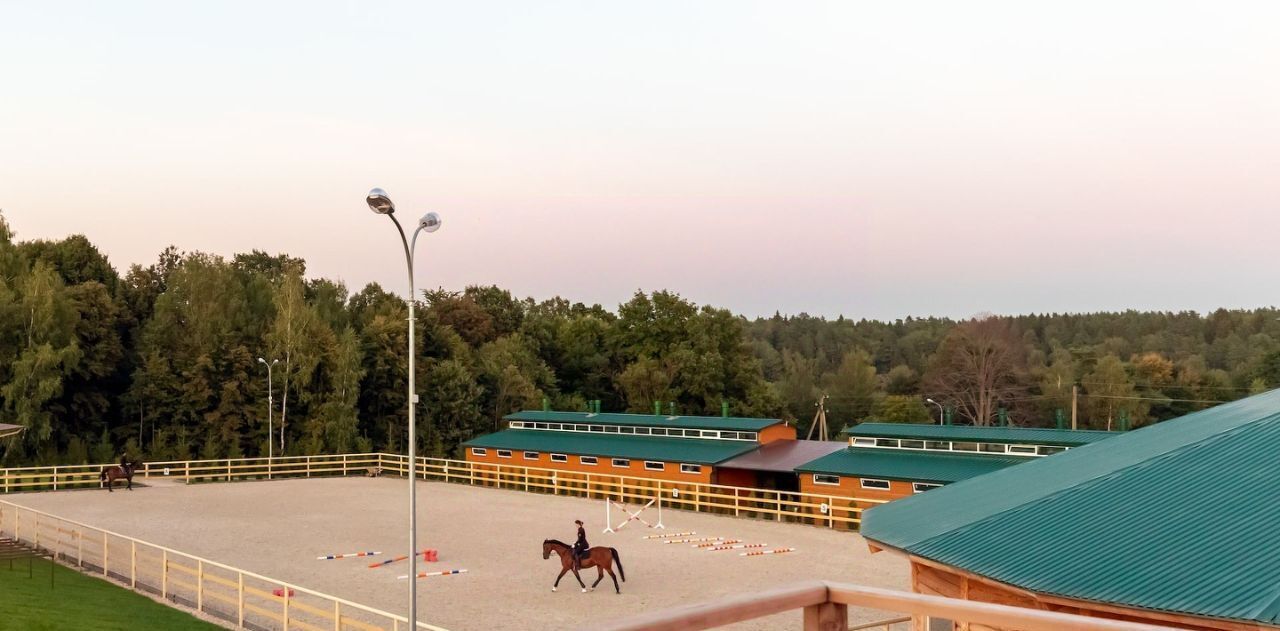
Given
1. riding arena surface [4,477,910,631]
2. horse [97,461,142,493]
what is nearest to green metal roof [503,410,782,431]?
riding arena surface [4,477,910,631]

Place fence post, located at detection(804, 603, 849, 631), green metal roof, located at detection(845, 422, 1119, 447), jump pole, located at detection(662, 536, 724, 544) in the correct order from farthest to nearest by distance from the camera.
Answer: green metal roof, located at detection(845, 422, 1119, 447), jump pole, located at detection(662, 536, 724, 544), fence post, located at detection(804, 603, 849, 631)

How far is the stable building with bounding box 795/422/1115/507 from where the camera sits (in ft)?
102

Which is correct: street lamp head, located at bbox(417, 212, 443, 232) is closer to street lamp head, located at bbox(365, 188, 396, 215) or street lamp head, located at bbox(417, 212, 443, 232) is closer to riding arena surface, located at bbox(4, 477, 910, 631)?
street lamp head, located at bbox(365, 188, 396, 215)

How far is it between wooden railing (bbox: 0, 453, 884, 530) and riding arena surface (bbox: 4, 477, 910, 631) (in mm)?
935

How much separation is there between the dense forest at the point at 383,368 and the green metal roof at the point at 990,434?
38.3 feet

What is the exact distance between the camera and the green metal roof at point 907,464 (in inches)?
1194

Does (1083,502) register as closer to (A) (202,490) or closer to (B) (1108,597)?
(B) (1108,597)

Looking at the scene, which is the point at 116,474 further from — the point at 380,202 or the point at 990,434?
the point at 990,434

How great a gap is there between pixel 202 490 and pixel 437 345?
27.3 metres

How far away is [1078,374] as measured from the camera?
8831cm

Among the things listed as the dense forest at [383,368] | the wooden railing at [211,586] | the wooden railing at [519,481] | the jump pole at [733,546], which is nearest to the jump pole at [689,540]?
the jump pole at [733,546]

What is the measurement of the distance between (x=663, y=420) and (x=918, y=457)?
12.7 metres

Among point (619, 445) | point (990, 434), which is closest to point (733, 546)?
point (990, 434)

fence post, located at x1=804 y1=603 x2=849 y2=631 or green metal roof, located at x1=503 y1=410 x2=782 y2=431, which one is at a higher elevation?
fence post, located at x1=804 y1=603 x2=849 y2=631
